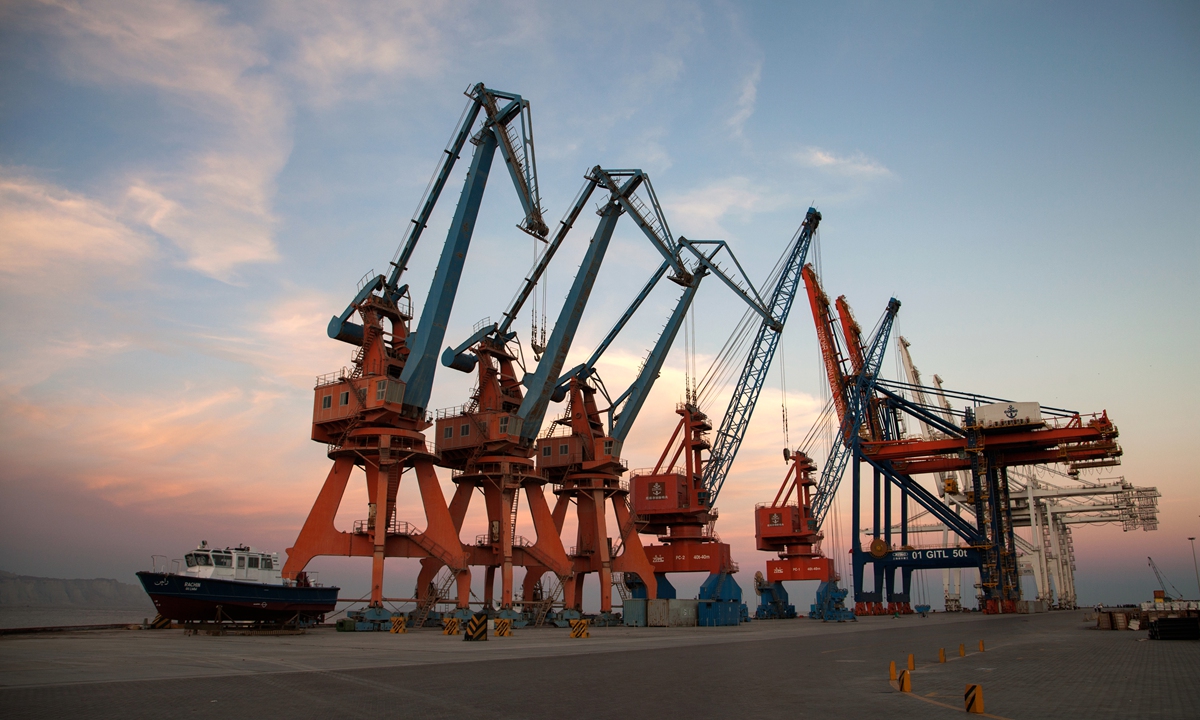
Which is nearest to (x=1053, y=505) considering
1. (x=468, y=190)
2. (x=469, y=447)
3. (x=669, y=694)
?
(x=469, y=447)

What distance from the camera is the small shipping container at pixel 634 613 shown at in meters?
54.8

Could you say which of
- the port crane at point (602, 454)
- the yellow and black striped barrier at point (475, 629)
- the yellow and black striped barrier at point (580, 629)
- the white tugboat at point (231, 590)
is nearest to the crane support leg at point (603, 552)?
the port crane at point (602, 454)

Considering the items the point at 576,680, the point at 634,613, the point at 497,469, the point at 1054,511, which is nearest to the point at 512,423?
the point at 497,469

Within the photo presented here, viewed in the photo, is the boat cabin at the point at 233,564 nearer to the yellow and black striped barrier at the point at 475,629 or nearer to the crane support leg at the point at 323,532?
the crane support leg at the point at 323,532

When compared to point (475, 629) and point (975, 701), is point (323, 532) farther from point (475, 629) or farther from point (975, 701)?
point (975, 701)

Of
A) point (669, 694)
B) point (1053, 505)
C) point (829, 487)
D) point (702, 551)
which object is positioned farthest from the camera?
point (1053, 505)

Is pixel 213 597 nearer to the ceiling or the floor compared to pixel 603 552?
nearer to the floor

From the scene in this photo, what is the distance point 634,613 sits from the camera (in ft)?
181

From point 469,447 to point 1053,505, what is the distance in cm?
8731

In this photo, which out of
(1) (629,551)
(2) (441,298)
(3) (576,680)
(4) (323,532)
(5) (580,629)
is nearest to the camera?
(3) (576,680)

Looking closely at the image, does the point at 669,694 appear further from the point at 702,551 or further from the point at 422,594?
the point at 702,551

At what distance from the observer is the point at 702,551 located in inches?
2603

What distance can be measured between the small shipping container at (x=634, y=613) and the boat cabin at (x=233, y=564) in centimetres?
2538

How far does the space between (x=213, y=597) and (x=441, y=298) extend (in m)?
20.1
